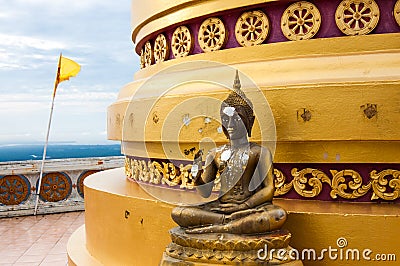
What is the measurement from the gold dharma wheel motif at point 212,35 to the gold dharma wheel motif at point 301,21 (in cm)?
49

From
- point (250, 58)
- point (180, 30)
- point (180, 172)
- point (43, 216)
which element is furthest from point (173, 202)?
point (43, 216)

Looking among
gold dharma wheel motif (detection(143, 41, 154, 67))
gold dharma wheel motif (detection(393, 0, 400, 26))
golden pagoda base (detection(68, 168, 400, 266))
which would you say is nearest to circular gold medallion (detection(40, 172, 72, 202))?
golden pagoda base (detection(68, 168, 400, 266))

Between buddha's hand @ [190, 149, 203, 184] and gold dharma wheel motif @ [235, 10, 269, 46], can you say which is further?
gold dharma wheel motif @ [235, 10, 269, 46]

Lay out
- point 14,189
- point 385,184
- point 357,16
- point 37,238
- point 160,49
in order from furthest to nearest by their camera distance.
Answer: point 14,189
point 37,238
point 160,49
point 357,16
point 385,184

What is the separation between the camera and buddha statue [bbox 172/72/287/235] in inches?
105

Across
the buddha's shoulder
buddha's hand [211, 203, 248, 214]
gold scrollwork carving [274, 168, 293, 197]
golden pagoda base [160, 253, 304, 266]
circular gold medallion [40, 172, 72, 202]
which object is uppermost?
the buddha's shoulder

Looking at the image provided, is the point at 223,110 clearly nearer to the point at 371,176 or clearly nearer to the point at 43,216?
the point at 371,176

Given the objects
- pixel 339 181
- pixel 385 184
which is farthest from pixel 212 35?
pixel 385 184

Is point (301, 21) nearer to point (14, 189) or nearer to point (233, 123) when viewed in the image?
point (233, 123)

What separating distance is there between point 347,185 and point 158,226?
1.23 metres

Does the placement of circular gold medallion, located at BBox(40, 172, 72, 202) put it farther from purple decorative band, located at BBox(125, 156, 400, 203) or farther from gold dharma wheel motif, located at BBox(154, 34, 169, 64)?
purple decorative band, located at BBox(125, 156, 400, 203)

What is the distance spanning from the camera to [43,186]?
9.38 m

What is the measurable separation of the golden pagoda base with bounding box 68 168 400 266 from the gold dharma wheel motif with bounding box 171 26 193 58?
1.10 m

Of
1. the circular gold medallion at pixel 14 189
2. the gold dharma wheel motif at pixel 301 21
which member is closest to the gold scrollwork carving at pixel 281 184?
the gold dharma wheel motif at pixel 301 21
